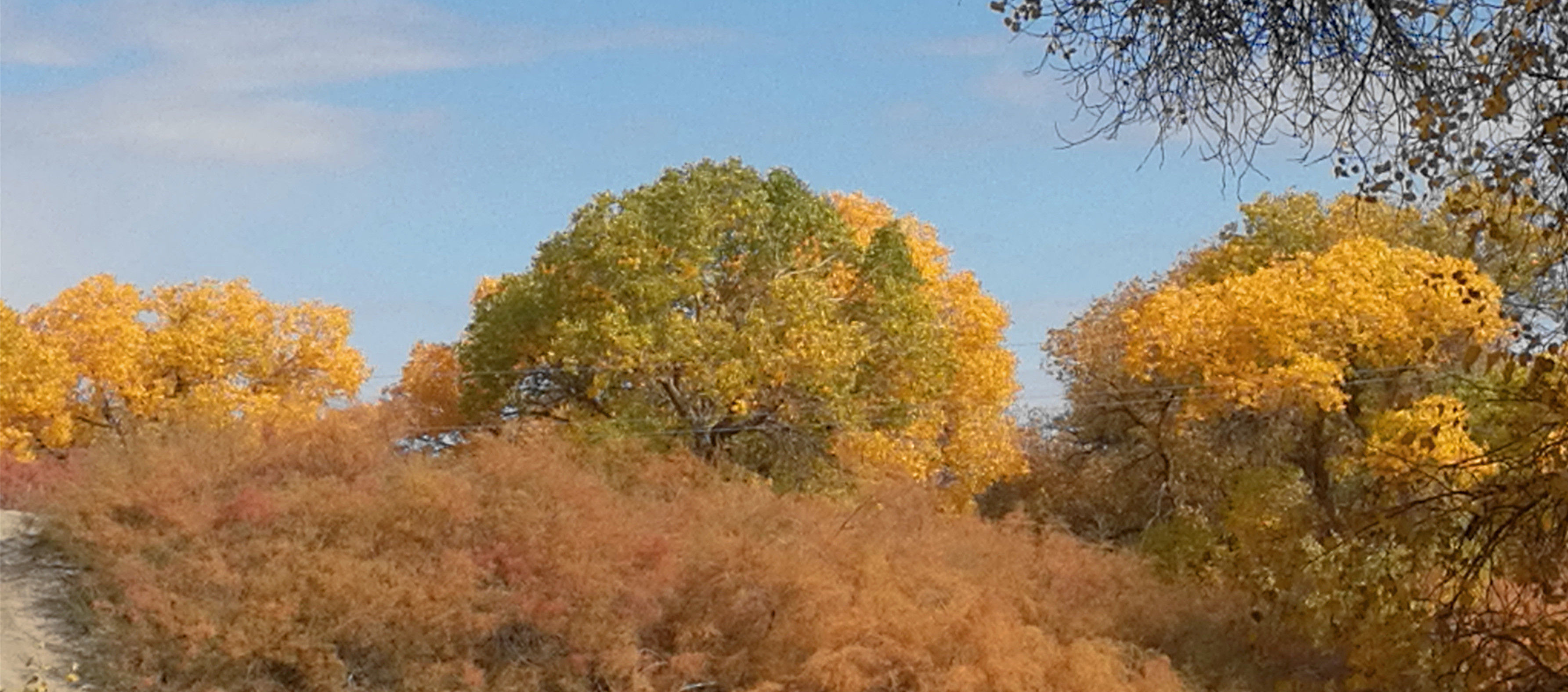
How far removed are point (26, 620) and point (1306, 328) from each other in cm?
1616

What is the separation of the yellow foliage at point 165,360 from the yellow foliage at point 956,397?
10.1 metres

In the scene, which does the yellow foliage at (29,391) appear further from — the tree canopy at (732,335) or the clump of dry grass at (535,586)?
the clump of dry grass at (535,586)

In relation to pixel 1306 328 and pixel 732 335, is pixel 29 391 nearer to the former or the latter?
pixel 732 335

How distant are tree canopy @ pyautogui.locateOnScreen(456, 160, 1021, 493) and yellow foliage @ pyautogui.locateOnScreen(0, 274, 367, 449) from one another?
6.15m

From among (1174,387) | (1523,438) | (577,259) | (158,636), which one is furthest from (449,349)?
(1523,438)

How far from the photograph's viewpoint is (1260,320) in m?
25.2

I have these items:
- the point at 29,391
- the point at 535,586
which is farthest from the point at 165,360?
the point at 535,586

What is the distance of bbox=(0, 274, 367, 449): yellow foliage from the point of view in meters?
32.1

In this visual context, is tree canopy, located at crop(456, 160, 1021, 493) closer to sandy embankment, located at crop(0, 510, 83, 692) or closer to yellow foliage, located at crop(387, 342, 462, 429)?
yellow foliage, located at crop(387, 342, 462, 429)

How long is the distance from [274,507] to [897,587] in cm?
684

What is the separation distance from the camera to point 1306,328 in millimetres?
25094

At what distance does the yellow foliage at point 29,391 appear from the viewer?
31516mm

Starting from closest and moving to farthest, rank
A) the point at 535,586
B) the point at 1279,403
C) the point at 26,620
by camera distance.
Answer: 1. the point at 535,586
2. the point at 26,620
3. the point at 1279,403

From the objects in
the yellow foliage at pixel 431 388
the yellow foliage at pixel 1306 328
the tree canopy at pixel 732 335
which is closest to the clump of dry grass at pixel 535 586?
the tree canopy at pixel 732 335
